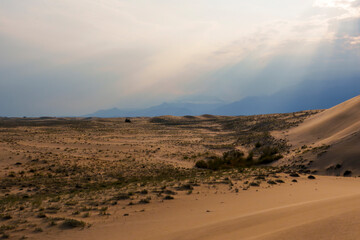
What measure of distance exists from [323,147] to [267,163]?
5.08 meters

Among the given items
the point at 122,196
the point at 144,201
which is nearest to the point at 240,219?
the point at 144,201

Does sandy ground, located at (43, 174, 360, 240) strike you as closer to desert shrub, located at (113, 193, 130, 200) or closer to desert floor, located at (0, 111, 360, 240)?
desert floor, located at (0, 111, 360, 240)

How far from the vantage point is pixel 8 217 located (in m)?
9.59

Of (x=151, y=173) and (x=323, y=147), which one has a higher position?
(x=323, y=147)

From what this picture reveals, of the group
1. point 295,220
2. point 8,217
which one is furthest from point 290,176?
point 8,217

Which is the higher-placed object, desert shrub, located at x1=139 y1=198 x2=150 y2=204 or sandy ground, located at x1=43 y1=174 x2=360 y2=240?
sandy ground, located at x1=43 y1=174 x2=360 y2=240

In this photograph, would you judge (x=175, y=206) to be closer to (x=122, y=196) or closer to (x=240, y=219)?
(x=122, y=196)

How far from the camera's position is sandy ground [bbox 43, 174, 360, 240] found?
238 inches

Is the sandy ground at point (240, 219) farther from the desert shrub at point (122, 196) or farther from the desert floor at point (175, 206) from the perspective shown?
the desert shrub at point (122, 196)

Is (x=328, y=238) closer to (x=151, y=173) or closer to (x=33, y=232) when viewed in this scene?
(x=33, y=232)

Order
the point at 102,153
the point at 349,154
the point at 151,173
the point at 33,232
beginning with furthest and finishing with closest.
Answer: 1. the point at 102,153
2. the point at 151,173
3. the point at 349,154
4. the point at 33,232

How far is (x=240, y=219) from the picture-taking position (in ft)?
25.7

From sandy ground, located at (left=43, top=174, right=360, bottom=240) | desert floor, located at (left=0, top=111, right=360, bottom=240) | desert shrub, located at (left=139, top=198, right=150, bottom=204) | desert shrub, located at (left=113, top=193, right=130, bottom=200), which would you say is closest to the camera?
sandy ground, located at (left=43, top=174, right=360, bottom=240)

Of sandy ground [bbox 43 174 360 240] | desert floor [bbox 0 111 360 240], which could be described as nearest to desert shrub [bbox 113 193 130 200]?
desert floor [bbox 0 111 360 240]
